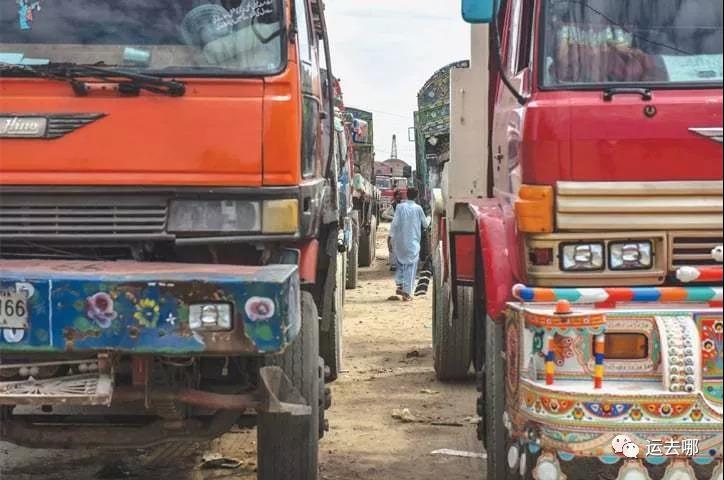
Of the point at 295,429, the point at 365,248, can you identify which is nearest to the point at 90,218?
the point at 295,429

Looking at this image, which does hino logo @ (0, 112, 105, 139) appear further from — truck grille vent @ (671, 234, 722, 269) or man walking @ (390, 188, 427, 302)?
man walking @ (390, 188, 427, 302)

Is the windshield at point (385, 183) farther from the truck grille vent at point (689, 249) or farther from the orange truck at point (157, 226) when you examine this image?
the truck grille vent at point (689, 249)

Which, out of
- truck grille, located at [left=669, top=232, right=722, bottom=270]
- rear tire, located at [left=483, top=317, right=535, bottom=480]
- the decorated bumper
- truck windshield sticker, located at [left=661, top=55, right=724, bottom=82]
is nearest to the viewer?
the decorated bumper

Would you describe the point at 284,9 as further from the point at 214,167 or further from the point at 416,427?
the point at 416,427

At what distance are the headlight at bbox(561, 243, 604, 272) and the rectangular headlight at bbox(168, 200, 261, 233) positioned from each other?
1203mm

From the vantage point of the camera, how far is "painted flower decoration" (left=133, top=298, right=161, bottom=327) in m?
3.63

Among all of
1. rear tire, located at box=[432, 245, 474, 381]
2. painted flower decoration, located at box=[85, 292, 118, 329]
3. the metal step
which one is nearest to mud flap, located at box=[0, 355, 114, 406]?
the metal step

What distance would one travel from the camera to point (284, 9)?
4.36 meters

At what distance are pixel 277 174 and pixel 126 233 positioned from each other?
64 cm

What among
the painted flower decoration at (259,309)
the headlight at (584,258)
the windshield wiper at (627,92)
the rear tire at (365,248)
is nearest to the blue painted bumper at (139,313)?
the painted flower decoration at (259,309)

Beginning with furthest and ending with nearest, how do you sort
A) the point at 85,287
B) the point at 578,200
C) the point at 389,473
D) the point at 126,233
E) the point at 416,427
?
the point at 416,427
the point at 389,473
the point at 126,233
the point at 578,200
the point at 85,287

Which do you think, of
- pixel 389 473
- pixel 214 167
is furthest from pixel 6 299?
pixel 389 473

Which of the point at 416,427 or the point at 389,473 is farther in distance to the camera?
the point at 416,427

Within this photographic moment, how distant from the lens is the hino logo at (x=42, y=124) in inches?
162
